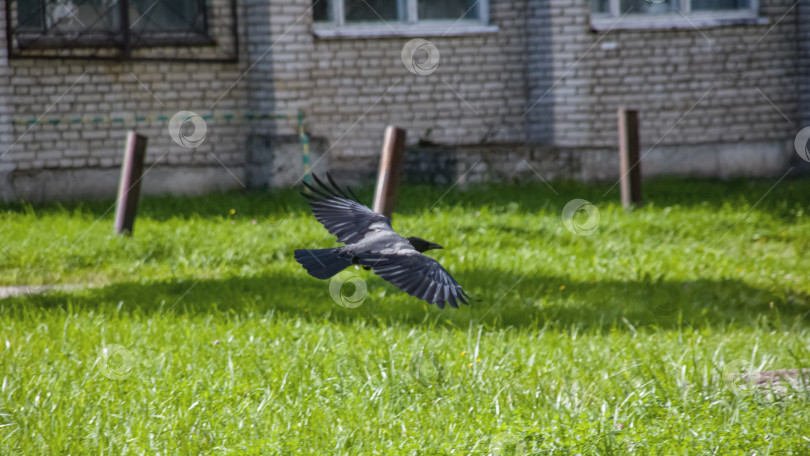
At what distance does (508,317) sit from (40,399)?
8.35ft

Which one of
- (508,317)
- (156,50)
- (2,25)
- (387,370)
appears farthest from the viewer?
(156,50)

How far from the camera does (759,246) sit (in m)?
7.10

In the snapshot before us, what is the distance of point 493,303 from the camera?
4965 mm

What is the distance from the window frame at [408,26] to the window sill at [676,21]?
5.03 feet

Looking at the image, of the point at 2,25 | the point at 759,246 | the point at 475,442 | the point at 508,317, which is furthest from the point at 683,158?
the point at 475,442

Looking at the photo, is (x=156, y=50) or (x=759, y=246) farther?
(x=156, y=50)

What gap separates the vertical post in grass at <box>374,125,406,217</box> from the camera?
3598 mm

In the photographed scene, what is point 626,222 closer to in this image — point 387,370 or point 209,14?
point 387,370
